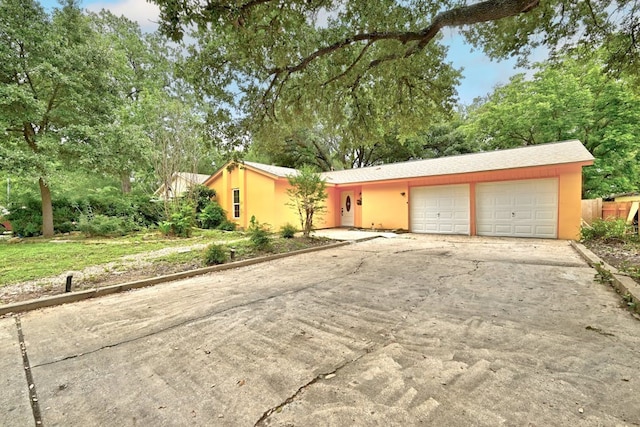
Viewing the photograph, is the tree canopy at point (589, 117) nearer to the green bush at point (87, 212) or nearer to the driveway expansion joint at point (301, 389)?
the driveway expansion joint at point (301, 389)

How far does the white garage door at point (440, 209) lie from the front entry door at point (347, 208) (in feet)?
11.8

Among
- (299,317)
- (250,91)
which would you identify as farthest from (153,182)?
(299,317)

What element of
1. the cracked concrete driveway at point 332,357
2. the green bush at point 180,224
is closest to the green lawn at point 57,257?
the green bush at point 180,224

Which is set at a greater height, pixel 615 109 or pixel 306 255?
pixel 615 109

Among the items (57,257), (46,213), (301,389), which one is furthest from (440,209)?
(46,213)

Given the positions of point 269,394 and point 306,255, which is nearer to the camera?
point 269,394

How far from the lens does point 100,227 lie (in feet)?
36.1

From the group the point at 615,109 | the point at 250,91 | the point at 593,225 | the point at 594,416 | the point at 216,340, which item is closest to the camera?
the point at 594,416

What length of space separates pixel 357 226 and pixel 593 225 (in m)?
9.13

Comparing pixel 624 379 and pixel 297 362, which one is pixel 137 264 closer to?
pixel 297 362

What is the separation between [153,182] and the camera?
1617 cm

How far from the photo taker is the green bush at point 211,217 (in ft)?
46.2

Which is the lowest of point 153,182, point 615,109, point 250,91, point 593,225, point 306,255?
point 306,255

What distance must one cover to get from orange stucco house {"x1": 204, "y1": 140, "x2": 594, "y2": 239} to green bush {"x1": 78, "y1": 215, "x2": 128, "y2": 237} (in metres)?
4.81
